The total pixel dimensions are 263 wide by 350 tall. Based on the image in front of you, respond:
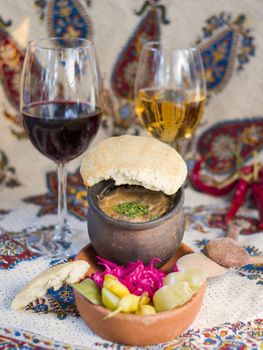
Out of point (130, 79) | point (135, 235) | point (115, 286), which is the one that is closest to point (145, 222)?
point (135, 235)

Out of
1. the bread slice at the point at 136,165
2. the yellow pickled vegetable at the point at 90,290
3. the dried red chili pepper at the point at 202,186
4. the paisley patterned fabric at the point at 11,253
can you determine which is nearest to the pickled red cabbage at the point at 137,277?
the yellow pickled vegetable at the point at 90,290

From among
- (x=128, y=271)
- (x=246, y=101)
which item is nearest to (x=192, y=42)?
(x=246, y=101)

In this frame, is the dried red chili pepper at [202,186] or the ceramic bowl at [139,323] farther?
the dried red chili pepper at [202,186]

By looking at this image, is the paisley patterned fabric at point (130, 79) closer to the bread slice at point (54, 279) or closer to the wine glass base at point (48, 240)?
the wine glass base at point (48, 240)

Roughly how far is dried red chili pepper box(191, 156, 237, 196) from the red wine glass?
48cm

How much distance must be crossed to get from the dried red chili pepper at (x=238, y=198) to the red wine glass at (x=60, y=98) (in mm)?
449

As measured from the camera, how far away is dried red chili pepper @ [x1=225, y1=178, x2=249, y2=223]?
4.97 ft

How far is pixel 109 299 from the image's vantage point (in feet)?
3.08

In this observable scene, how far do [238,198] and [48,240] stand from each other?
19.7 inches

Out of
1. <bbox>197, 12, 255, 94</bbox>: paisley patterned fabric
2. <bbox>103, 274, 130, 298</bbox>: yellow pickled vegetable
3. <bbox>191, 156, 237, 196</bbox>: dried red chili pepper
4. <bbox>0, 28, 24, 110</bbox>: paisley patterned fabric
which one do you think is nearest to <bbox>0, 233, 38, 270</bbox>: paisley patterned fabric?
<bbox>103, 274, 130, 298</bbox>: yellow pickled vegetable

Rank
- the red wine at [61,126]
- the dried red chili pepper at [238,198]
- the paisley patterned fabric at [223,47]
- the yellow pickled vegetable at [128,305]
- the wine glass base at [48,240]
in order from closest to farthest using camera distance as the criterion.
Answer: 1. the yellow pickled vegetable at [128,305]
2. the red wine at [61,126]
3. the wine glass base at [48,240]
4. the dried red chili pepper at [238,198]
5. the paisley patterned fabric at [223,47]

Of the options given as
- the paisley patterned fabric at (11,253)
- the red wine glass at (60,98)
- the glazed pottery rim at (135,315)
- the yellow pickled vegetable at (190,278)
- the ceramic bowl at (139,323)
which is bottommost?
the paisley patterned fabric at (11,253)

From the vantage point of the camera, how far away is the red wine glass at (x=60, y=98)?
1214 mm

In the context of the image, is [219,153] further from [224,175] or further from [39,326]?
[39,326]
